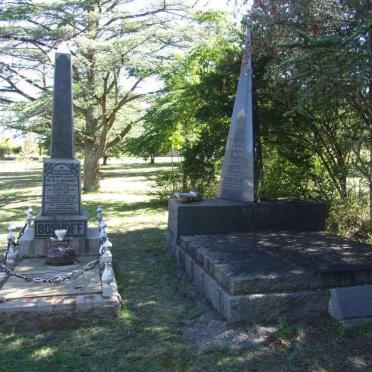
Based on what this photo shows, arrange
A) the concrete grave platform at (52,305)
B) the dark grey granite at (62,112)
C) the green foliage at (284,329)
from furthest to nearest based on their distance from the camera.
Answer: the dark grey granite at (62,112), the concrete grave platform at (52,305), the green foliage at (284,329)

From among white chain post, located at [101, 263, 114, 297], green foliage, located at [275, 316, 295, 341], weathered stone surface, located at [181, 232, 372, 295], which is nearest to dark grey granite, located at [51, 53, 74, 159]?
weathered stone surface, located at [181, 232, 372, 295]

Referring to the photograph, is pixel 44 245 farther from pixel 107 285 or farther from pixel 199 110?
pixel 199 110

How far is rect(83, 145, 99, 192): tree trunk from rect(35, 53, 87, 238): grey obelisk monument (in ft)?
33.3

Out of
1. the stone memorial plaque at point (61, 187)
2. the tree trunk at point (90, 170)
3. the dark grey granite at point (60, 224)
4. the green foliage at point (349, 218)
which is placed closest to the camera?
the dark grey granite at point (60, 224)

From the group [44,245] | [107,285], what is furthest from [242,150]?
[107,285]

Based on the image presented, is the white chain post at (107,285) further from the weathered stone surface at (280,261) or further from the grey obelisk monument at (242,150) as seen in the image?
the grey obelisk monument at (242,150)

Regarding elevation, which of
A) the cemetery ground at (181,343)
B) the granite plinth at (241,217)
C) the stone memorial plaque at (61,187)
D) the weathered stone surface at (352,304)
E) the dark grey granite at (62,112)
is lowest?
the cemetery ground at (181,343)

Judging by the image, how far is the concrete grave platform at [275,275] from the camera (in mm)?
4609

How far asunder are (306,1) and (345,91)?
1296 millimetres

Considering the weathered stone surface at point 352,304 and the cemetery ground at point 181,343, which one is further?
the weathered stone surface at point 352,304

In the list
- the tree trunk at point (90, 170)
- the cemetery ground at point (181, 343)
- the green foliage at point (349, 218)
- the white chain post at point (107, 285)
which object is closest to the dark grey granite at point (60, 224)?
the cemetery ground at point (181, 343)

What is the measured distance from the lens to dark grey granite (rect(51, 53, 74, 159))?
25.1 feet

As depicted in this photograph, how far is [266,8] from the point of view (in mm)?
6117

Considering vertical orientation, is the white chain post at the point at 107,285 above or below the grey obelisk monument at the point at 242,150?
below
